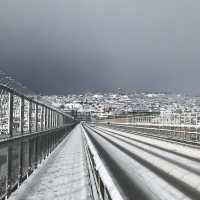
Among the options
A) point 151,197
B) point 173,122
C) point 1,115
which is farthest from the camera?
point 173,122

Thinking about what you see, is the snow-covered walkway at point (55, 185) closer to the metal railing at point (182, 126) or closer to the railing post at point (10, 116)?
the railing post at point (10, 116)

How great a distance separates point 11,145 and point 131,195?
3.29 meters

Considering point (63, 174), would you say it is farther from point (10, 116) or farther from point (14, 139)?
point (10, 116)

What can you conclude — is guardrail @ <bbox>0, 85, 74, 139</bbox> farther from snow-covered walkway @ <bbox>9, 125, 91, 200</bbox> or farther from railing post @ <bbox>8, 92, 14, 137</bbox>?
snow-covered walkway @ <bbox>9, 125, 91, 200</bbox>

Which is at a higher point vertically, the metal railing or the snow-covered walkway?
the metal railing

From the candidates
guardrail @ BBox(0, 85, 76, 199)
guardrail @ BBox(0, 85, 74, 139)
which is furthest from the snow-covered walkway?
guardrail @ BBox(0, 85, 74, 139)

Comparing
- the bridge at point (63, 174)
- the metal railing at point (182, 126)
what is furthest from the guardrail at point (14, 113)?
the metal railing at point (182, 126)

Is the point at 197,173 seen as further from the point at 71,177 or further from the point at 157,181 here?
the point at 71,177

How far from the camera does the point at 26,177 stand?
1538cm

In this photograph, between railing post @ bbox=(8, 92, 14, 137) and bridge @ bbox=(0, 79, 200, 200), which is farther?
railing post @ bbox=(8, 92, 14, 137)

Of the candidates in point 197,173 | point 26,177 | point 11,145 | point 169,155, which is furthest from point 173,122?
point 11,145

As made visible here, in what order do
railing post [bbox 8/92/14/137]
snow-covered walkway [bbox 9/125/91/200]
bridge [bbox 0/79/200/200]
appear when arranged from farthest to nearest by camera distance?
snow-covered walkway [bbox 9/125/91/200], railing post [bbox 8/92/14/137], bridge [bbox 0/79/200/200]

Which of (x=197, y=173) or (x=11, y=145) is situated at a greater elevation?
(x=11, y=145)

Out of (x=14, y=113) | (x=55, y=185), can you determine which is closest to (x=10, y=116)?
(x=14, y=113)
